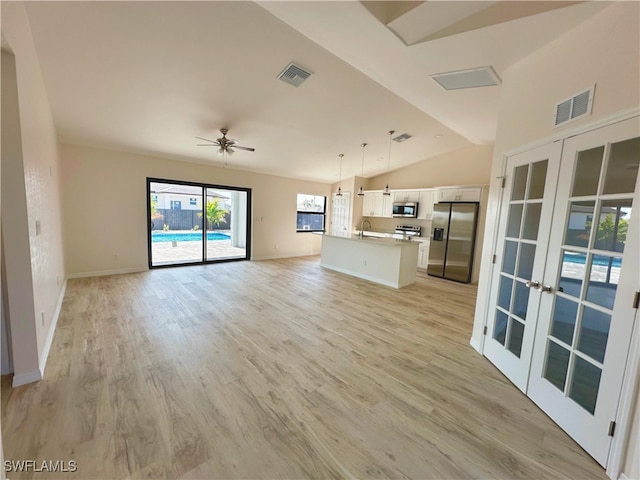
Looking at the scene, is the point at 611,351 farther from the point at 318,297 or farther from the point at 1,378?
the point at 1,378

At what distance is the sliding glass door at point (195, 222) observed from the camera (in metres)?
5.83

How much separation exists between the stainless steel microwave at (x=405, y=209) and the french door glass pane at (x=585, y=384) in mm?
5286

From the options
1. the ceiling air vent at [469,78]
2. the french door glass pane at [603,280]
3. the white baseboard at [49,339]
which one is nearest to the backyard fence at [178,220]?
the white baseboard at [49,339]

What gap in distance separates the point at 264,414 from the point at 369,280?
158 inches

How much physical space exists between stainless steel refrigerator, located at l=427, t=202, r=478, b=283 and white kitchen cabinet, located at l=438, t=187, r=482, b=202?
0.23 meters

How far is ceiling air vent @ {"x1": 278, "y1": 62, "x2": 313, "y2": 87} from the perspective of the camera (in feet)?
9.74

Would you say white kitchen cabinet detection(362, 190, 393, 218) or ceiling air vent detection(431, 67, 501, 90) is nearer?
ceiling air vent detection(431, 67, 501, 90)

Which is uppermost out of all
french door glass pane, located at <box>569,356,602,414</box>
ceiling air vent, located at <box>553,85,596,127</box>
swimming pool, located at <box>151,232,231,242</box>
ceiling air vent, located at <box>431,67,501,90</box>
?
ceiling air vent, located at <box>431,67,501,90</box>

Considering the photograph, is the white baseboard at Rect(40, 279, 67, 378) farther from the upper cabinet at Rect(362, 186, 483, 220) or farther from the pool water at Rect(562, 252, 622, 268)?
the upper cabinet at Rect(362, 186, 483, 220)

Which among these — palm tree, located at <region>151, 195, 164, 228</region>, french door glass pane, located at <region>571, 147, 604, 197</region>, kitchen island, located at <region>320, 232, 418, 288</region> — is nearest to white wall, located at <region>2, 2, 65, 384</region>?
palm tree, located at <region>151, 195, 164, 228</region>

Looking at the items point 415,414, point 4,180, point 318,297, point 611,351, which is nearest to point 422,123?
point 318,297

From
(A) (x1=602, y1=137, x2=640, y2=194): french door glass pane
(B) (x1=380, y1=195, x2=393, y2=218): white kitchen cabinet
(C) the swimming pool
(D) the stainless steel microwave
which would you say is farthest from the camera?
(B) (x1=380, y1=195, x2=393, y2=218): white kitchen cabinet

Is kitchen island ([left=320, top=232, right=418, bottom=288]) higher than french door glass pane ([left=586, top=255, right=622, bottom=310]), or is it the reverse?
french door glass pane ([left=586, top=255, right=622, bottom=310])

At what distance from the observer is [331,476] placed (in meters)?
1.42
